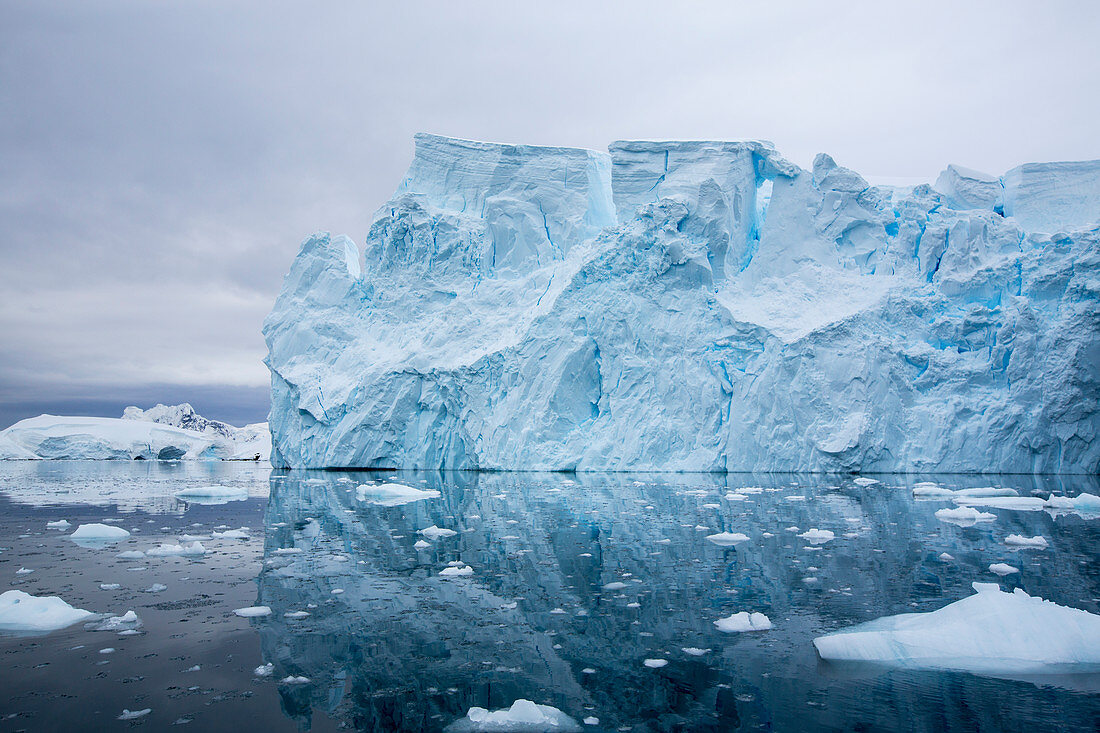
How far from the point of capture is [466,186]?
22.4 meters

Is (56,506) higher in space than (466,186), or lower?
lower

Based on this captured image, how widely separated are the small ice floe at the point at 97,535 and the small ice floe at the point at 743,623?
5986mm

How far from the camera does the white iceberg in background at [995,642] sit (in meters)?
3.07

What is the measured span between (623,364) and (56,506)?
12.7 meters

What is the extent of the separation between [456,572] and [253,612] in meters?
1.52

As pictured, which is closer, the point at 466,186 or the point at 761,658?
the point at 761,658

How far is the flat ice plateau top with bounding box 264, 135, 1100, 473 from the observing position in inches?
630

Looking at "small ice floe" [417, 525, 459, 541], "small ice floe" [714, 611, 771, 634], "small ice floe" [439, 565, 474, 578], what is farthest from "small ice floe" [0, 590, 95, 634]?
"small ice floe" [714, 611, 771, 634]

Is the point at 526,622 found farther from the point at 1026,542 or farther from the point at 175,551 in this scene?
the point at 1026,542

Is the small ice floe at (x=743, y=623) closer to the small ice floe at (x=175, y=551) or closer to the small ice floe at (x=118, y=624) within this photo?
the small ice floe at (x=118, y=624)

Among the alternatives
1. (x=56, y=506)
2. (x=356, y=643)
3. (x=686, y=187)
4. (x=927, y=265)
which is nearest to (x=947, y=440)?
(x=927, y=265)

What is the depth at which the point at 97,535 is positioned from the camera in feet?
22.2

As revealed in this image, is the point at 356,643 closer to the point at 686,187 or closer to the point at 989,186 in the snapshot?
the point at 686,187

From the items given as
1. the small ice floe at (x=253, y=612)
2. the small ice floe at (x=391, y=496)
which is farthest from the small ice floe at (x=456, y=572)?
the small ice floe at (x=391, y=496)
